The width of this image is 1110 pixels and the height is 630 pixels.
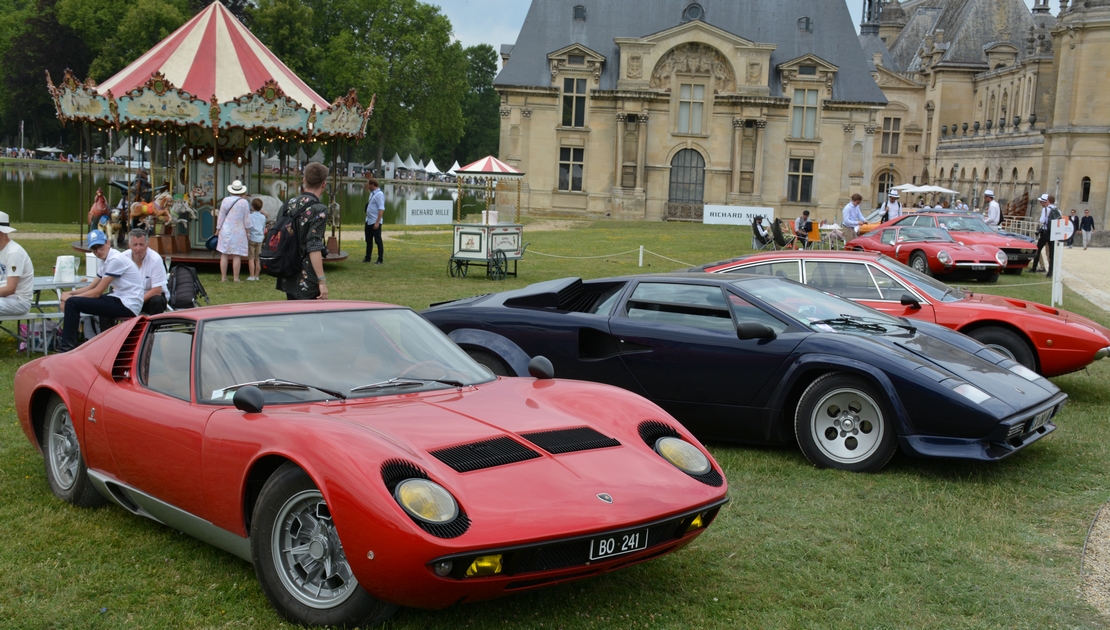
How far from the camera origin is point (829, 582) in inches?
200

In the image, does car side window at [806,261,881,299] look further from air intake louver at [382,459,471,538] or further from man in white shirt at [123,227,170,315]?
air intake louver at [382,459,471,538]

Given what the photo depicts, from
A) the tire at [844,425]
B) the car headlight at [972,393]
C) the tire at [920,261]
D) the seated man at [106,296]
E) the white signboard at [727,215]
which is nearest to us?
the car headlight at [972,393]

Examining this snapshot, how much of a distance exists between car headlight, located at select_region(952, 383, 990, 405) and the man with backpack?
525 centimetres

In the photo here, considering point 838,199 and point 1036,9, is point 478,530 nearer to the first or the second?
point 838,199

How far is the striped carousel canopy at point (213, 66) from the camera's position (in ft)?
73.1

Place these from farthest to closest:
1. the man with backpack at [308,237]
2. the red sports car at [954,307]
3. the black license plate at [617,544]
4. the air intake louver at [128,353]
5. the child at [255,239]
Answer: the child at [255,239] < the red sports car at [954,307] < the man with backpack at [308,237] < the air intake louver at [128,353] < the black license plate at [617,544]

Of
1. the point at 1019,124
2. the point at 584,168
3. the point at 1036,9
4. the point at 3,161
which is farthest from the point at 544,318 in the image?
the point at 3,161

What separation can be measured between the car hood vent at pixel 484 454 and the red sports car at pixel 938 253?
18532 millimetres

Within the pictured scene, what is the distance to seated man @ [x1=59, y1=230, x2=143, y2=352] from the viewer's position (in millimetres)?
10328

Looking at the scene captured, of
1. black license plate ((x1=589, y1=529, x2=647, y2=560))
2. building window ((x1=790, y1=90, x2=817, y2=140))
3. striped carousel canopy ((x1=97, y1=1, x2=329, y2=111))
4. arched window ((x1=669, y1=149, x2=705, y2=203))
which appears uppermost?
building window ((x1=790, y1=90, x2=817, y2=140))

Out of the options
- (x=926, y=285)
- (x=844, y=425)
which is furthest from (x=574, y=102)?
(x=844, y=425)

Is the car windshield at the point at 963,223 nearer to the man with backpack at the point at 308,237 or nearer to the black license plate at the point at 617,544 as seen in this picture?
the man with backpack at the point at 308,237

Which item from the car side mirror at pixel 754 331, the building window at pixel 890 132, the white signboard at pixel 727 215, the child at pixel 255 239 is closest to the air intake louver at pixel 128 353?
the car side mirror at pixel 754 331

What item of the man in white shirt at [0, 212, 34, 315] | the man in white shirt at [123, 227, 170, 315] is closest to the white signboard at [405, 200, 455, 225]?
the man in white shirt at [123, 227, 170, 315]
